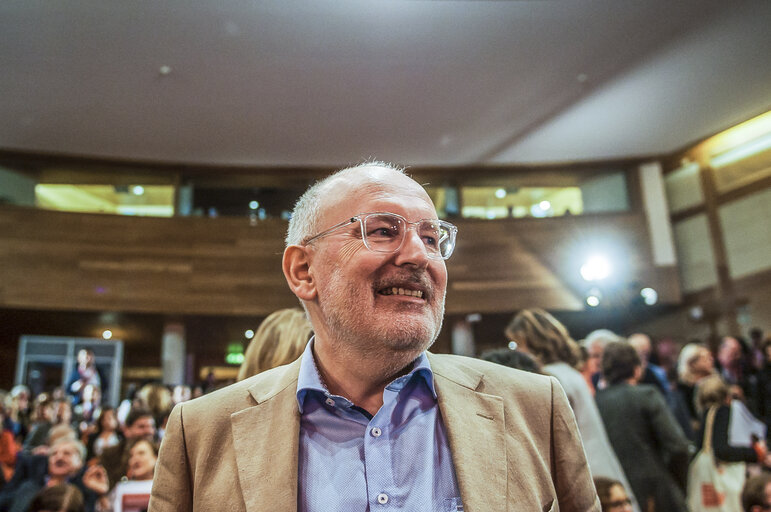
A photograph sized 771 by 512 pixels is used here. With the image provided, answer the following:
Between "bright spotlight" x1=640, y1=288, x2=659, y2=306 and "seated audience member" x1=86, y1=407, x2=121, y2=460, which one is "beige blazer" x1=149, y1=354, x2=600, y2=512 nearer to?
"seated audience member" x1=86, y1=407, x2=121, y2=460

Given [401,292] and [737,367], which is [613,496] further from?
[737,367]

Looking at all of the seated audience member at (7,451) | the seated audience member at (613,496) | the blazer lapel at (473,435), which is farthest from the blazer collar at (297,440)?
the seated audience member at (7,451)

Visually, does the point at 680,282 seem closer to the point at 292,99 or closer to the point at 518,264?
the point at 518,264

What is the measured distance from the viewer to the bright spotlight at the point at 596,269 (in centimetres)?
895

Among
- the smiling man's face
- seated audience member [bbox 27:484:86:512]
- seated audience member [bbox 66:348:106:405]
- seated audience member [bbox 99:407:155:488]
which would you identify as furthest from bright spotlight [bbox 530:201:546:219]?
the smiling man's face

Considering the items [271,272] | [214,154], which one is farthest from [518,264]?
[214,154]

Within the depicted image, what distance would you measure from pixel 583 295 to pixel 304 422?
28.2 feet

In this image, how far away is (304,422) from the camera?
1123mm

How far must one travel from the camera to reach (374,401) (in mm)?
1158

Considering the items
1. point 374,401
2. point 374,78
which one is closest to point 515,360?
point 374,401

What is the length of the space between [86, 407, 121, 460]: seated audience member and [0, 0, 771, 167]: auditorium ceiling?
377cm

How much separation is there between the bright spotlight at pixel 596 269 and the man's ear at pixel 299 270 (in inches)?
325

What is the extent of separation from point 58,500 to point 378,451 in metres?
2.28

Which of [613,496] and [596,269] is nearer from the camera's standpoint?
[613,496]
